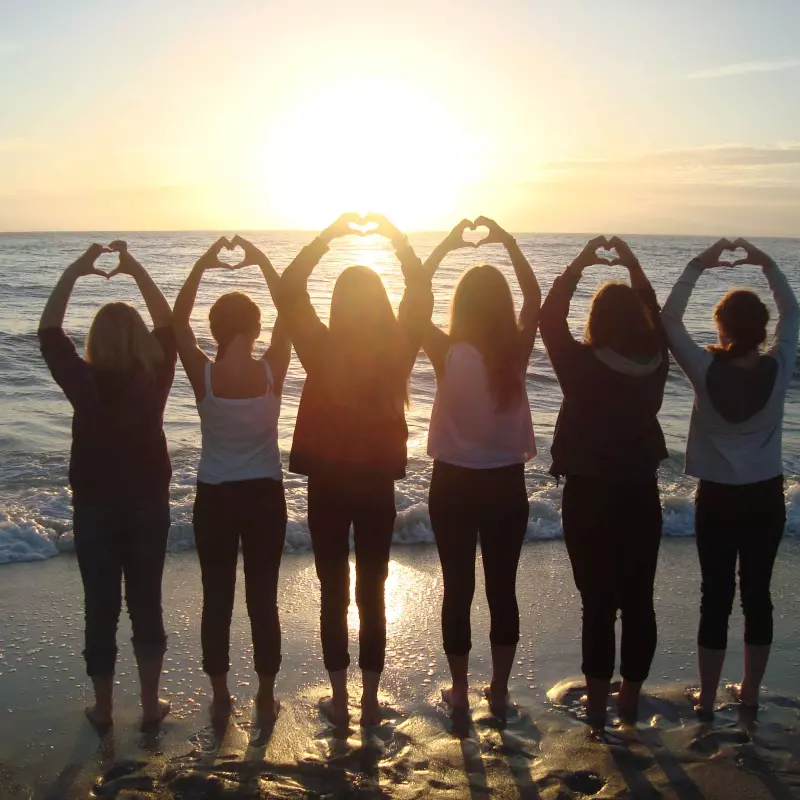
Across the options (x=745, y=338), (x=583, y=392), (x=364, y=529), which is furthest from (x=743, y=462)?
(x=364, y=529)

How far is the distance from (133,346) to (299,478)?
443 cm

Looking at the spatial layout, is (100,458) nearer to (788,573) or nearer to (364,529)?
(364,529)

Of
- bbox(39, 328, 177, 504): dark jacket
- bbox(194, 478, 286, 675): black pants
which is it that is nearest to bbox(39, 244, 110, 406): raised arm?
bbox(39, 328, 177, 504): dark jacket

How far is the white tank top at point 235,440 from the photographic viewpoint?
3.26m

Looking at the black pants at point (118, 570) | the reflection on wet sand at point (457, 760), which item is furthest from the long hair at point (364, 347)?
the reflection on wet sand at point (457, 760)

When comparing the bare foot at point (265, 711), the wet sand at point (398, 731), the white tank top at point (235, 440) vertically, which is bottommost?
the wet sand at point (398, 731)

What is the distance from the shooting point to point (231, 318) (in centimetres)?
328

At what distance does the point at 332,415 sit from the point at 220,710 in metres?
1.32

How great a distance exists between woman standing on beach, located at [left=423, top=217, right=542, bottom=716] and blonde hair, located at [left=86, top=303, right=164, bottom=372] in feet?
3.66

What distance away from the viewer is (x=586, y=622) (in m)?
3.40

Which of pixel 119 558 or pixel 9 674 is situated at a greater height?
pixel 119 558

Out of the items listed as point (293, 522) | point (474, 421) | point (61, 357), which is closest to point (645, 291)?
point (474, 421)

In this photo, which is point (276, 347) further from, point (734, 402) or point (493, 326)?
point (734, 402)

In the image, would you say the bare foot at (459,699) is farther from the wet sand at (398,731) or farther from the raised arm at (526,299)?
the raised arm at (526,299)
